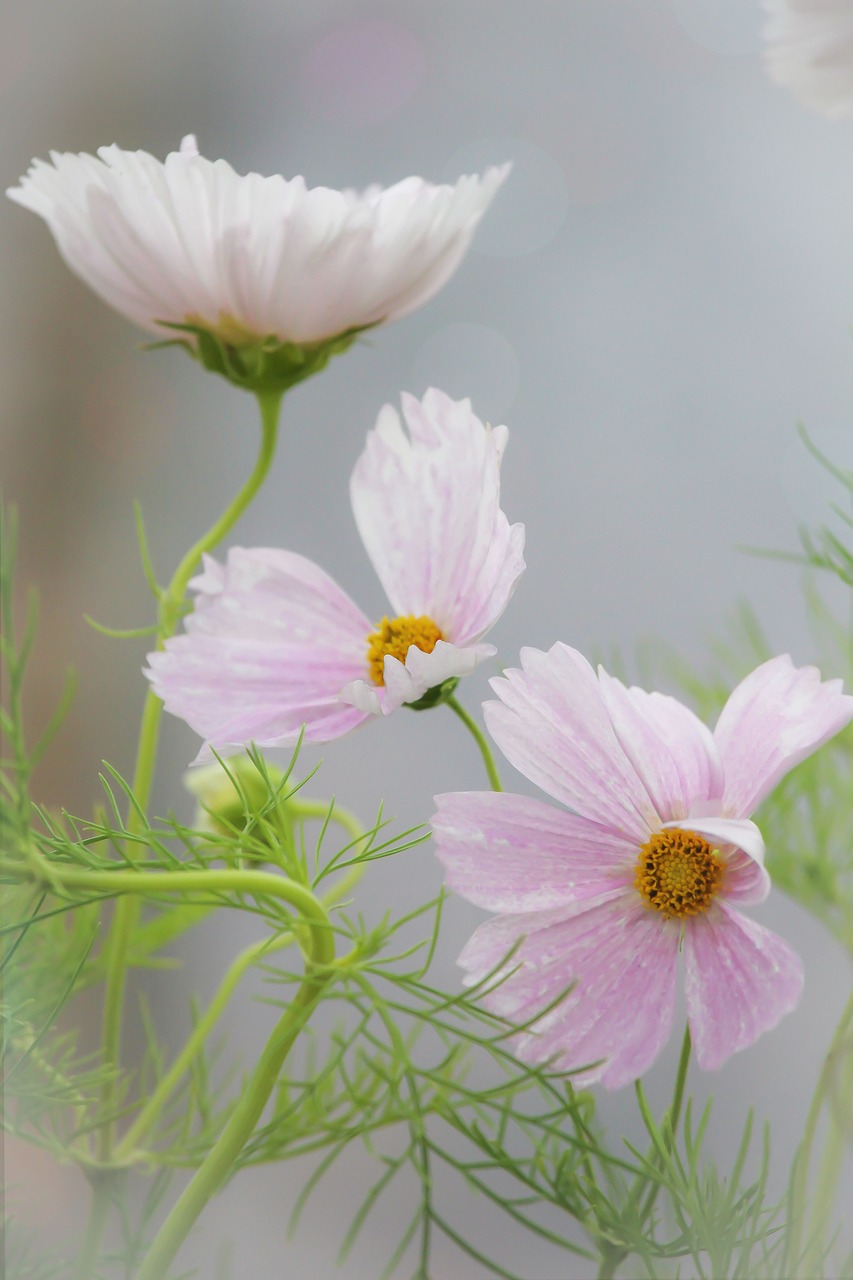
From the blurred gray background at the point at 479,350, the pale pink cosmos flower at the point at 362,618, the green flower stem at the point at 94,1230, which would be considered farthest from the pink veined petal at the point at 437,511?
the blurred gray background at the point at 479,350

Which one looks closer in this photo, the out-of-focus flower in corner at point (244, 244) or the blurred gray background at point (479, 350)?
the out-of-focus flower in corner at point (244, 244)

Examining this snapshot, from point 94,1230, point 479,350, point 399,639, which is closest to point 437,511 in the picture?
point 399,639

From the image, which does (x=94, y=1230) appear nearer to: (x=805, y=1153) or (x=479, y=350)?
(x=805, y=1153)

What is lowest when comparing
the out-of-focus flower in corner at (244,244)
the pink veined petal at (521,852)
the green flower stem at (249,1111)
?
the green flower stem at (249,1111)

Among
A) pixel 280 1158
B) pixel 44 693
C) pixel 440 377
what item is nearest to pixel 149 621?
pixel 44 693

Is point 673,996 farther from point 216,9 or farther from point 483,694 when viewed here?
point 216,9

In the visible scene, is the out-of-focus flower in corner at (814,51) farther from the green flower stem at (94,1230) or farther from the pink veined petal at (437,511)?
the green flower stem at (94,1230)
